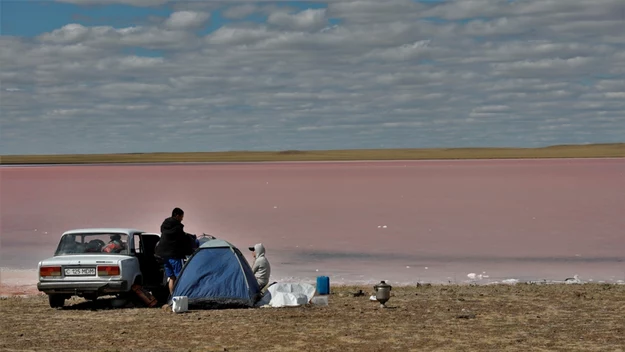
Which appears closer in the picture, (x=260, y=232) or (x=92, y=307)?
(x=92, y=307)

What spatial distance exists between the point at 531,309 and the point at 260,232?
2503 centimetres

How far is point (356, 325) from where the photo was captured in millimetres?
14977

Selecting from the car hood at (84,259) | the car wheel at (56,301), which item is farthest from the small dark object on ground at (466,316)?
the car wheel at (56,301)

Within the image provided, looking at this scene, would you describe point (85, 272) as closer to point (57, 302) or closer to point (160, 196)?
point (57, 302)

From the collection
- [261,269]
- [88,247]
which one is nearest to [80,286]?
[88,247]

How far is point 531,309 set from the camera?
16.5 meters

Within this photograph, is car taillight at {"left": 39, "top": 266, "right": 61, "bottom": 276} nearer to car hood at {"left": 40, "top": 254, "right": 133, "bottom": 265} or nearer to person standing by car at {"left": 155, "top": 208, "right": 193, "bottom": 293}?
car hood at {"left": 40, "top": 254, "right": 133, "bottom": 265}

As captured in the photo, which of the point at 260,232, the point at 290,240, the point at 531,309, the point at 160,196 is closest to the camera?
the point at 531,309

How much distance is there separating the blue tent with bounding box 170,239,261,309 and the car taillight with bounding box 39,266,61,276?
78.1 inches

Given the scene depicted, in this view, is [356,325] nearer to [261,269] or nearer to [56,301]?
[261,269]

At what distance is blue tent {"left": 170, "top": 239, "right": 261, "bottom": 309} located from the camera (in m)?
17.1

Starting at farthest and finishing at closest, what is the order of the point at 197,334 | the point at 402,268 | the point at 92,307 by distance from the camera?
the point at 402,268 < the point at 92,307 < the point at 197,334

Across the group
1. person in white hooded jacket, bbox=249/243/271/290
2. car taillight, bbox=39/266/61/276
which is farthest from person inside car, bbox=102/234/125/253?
person in white hooded jacket, bbox=249/243/271/290

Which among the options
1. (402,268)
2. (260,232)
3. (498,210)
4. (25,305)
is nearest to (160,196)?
(498,210)
